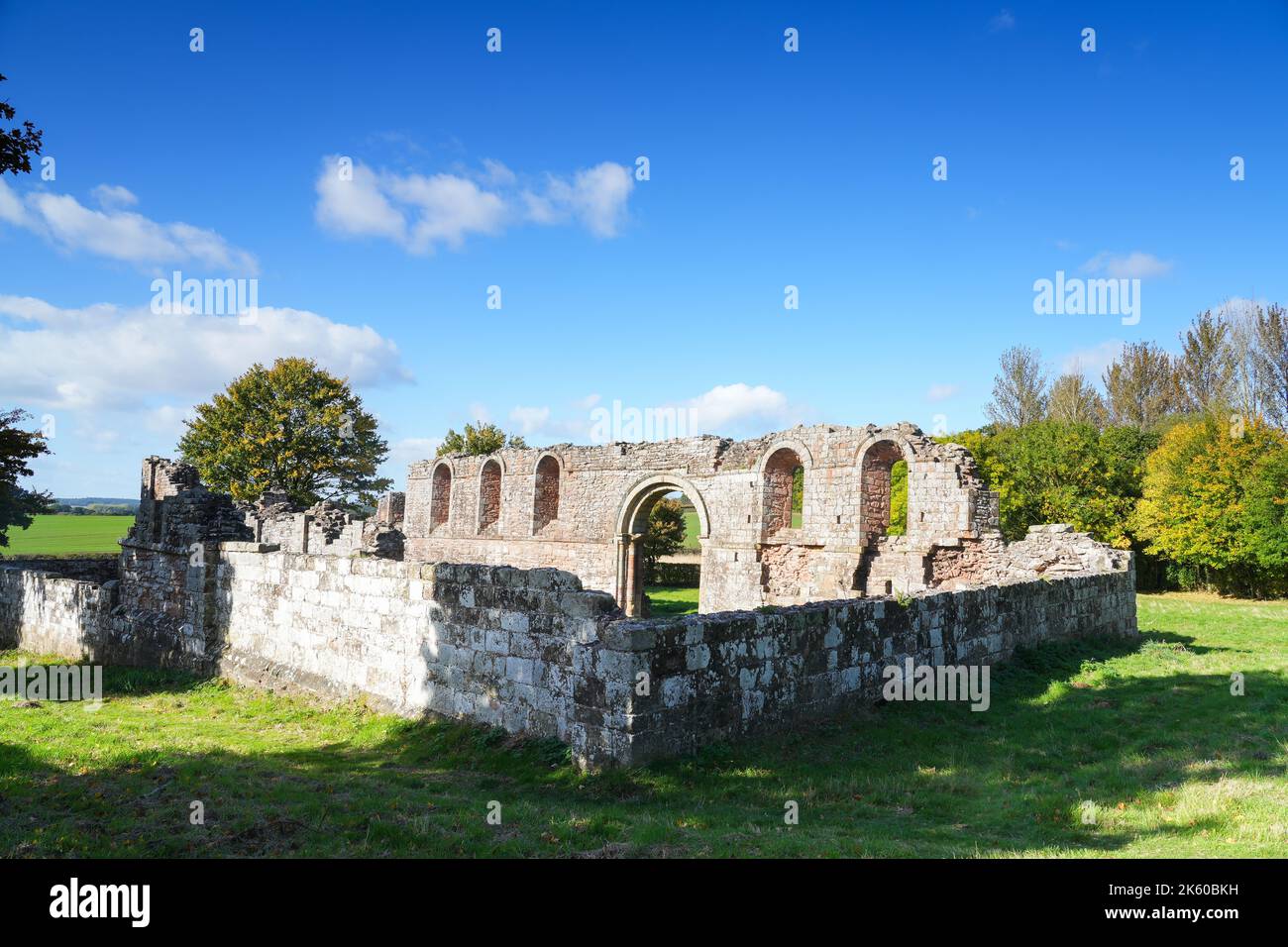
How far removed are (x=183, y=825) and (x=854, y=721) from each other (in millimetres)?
6013

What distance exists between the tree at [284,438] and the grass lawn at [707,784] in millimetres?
26138

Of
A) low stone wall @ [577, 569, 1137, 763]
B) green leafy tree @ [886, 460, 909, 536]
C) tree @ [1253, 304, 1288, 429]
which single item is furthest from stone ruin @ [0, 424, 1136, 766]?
tree @ [1253, 304, 1288, 429]

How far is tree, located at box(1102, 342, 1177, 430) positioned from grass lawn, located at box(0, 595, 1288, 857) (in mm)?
43952

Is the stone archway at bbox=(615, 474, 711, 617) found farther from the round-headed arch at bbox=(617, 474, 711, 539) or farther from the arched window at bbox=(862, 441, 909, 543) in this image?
the arched window at bbox=(862, 441, 909, 543)

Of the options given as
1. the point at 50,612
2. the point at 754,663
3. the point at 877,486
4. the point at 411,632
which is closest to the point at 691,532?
the point at 877,486

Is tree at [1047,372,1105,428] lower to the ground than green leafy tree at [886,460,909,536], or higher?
higher

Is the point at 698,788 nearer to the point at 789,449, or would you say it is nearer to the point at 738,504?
the point at 789,449

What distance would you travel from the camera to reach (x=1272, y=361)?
137 ft

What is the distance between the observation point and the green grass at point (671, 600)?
25048mm

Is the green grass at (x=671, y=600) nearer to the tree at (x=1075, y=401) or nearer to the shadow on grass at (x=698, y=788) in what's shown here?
the shadow on grass at (x=698, y=788)

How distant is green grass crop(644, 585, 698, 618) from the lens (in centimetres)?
2505
